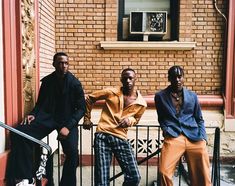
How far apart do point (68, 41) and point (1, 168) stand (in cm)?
336

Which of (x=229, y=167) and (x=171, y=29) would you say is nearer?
(x=229, y=167)

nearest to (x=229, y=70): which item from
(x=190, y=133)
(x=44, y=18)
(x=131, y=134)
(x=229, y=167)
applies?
(x=229, y=167)

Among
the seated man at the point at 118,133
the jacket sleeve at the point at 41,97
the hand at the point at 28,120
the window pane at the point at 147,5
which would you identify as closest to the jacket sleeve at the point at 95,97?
the seated man at the point at 118,133

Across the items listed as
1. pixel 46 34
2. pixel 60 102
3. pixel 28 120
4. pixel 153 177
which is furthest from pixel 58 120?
pixel 153 177

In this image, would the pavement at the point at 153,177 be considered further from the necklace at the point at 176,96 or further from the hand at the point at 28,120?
the necklace at the point at 176,96

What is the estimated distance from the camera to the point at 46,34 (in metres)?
5.65

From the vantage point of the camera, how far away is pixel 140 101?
3740 mm

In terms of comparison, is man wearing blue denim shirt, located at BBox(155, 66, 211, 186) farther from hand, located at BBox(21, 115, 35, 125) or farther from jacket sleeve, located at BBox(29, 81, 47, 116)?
hand, located at BBox(21, 115, 35, 125)

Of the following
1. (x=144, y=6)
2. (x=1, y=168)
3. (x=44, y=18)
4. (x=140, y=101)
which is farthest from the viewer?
(x=144, y=6)

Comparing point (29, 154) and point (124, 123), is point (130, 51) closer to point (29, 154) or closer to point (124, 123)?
point (124, 123)

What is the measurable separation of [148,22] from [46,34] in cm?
207

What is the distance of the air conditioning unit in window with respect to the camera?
622 centimetres

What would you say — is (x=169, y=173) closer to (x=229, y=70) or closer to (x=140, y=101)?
(x=140, y=101)

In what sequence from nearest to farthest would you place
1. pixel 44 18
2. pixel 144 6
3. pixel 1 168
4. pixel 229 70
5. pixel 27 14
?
pixel 1 168
pixel 27 14
pixel 44 18
pixel 229 70
pixel 144 6
